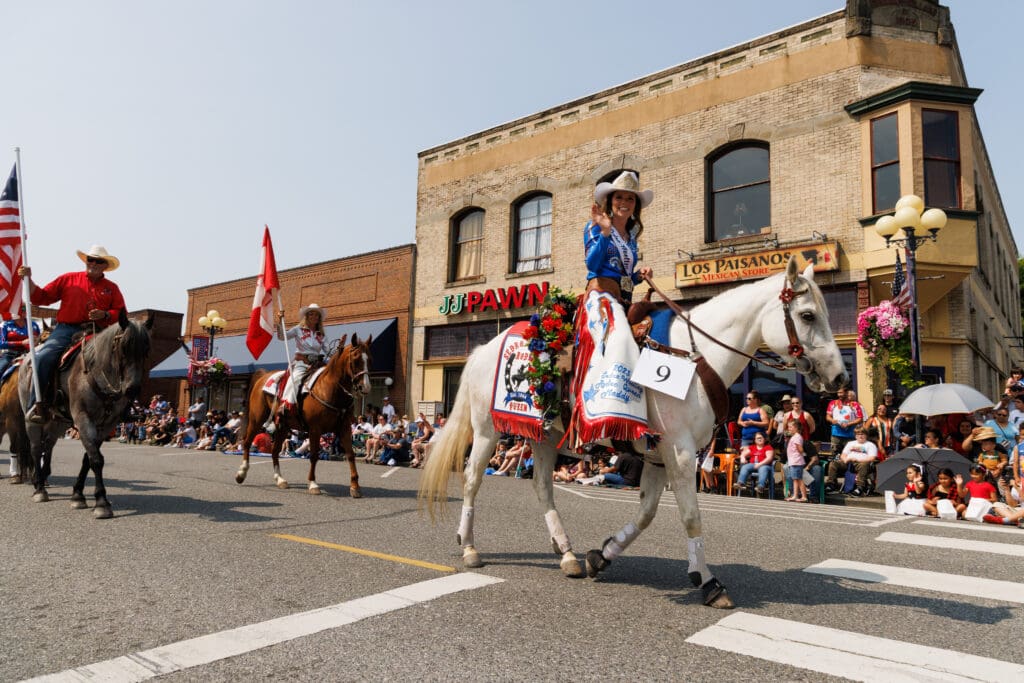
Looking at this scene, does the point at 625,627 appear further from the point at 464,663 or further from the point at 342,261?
the point at 342,261

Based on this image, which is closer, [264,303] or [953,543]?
[953,543]

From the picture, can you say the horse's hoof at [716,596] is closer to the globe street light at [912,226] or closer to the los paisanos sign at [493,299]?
the globe street light at [912,226]

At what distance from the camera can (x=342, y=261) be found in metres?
26.8

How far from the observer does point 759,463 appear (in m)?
12.3

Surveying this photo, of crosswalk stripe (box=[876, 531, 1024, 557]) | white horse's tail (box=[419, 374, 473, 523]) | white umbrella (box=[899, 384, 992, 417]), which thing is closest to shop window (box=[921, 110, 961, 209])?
white umbrella (box=[899, 384, 992, 417])

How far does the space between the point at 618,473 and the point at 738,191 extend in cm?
866

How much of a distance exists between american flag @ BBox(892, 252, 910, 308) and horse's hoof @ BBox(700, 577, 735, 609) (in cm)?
1035

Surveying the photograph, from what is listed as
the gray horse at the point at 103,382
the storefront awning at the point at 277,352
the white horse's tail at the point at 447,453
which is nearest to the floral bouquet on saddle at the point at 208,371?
the storefront awning at the point at 277,352

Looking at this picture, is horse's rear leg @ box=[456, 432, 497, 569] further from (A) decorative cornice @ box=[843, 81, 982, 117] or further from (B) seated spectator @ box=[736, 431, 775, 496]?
(A) decorative cornice @ box=[843, 81, 982, 117]

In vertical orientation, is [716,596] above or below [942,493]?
below

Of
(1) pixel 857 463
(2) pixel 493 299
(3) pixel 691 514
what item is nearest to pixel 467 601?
(3) pixel 691 514

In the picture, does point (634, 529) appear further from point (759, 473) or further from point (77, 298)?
point (759, 473)

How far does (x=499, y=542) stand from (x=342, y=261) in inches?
877

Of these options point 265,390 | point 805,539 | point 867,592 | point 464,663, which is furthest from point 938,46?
point 464,663
